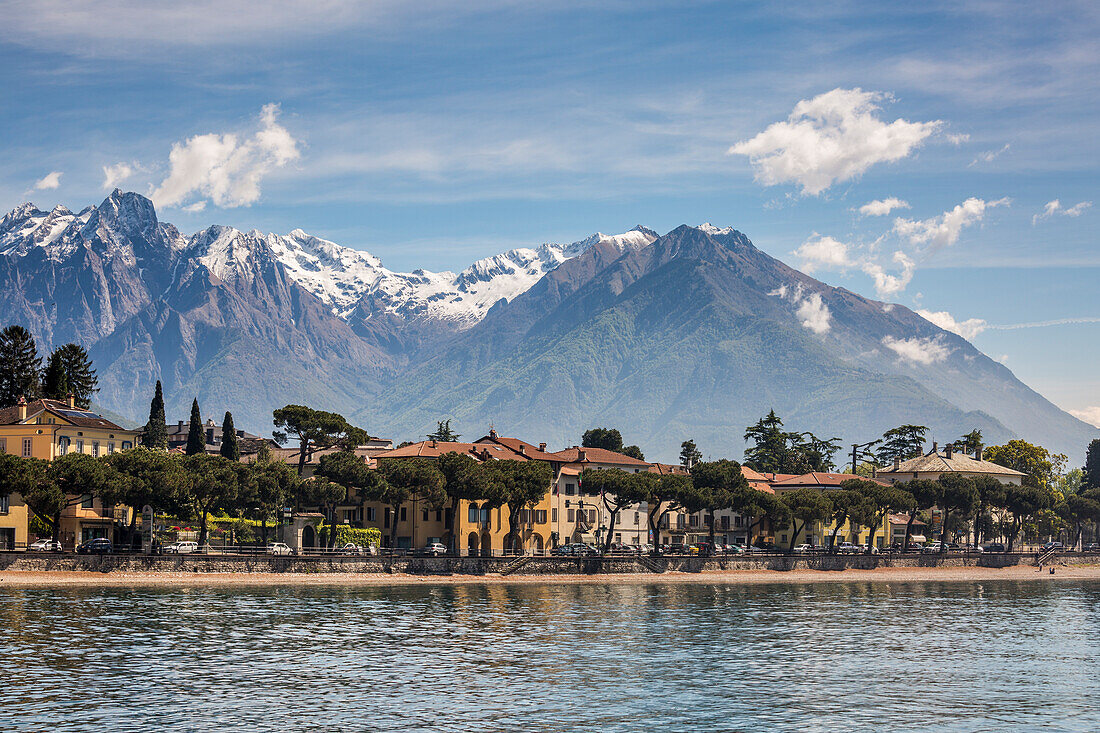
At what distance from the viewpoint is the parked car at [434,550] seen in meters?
143

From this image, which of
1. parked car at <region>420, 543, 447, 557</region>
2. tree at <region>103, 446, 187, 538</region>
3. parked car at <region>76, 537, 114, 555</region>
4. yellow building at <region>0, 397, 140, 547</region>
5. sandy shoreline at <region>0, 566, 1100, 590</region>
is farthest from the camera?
parked car at <region>420, 543, 447, 557</region>

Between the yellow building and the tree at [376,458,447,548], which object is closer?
the yellow building

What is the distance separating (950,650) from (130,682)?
5962 cm

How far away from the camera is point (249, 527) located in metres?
148

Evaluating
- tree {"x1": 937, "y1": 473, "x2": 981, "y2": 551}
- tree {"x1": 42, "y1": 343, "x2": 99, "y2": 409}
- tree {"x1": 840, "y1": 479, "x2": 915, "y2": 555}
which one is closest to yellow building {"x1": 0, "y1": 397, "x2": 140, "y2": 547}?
tree {"x1": 42, "y1": 343, "x2": 99, "y2": 409}

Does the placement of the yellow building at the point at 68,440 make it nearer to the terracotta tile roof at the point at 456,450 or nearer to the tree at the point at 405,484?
the tree at the point at 405,484

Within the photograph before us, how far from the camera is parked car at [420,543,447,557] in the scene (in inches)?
5640

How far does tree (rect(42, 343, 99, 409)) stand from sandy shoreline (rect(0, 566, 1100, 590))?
56.3 m

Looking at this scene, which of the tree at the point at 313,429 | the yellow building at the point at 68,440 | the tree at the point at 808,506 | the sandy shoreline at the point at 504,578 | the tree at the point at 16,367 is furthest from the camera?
the tree at the point at 808,506

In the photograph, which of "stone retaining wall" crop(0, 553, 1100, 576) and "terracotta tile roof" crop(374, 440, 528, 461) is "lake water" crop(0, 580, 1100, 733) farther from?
"terracotta tile roof" crop(374, 440, 528, 461)

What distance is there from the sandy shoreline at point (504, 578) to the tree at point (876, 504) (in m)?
Answer: 9.15

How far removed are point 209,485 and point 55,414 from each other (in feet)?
95.1

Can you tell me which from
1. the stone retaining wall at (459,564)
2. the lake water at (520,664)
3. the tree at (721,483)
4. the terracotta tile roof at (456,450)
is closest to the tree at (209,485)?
the stone retaining wall at (459,564)

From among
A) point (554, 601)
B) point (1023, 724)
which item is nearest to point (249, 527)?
point (554, 601)
